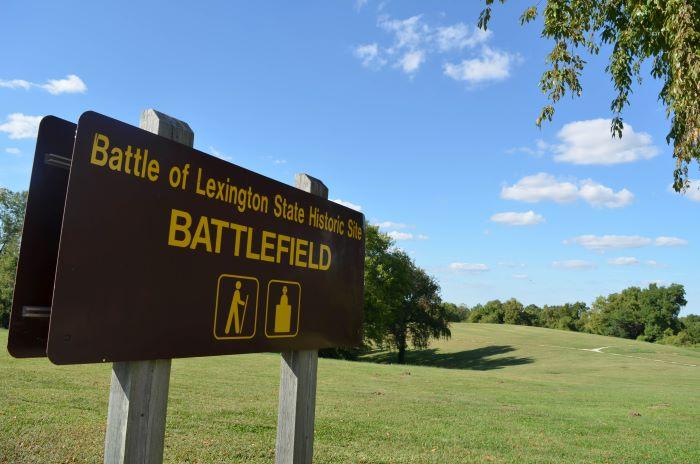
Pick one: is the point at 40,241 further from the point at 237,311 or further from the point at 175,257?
the point at 237,311

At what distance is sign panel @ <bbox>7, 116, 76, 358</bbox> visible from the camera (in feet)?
6.06

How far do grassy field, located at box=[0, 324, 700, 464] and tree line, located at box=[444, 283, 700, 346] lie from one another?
224ft

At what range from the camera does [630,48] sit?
7.42m

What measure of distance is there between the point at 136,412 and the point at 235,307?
0.67 metres

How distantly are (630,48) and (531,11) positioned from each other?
1.55m

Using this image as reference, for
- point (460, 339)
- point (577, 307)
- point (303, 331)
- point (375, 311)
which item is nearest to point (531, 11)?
point (303, 331)

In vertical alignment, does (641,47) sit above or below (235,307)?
above

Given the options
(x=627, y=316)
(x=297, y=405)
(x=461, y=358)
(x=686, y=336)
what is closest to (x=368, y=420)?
(x=297, y=405)

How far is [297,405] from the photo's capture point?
10.7 ft

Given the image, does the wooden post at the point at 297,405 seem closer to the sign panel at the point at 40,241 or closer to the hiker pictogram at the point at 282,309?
the hiker pictogram at the point at 282,309

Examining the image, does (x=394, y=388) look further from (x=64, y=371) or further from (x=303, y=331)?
(x=303, y=331)

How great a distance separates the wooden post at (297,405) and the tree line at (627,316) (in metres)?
80.4

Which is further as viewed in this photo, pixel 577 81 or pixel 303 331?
pixel 577 81

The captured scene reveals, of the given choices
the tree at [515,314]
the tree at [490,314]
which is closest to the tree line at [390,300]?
the tree at [515,314]
